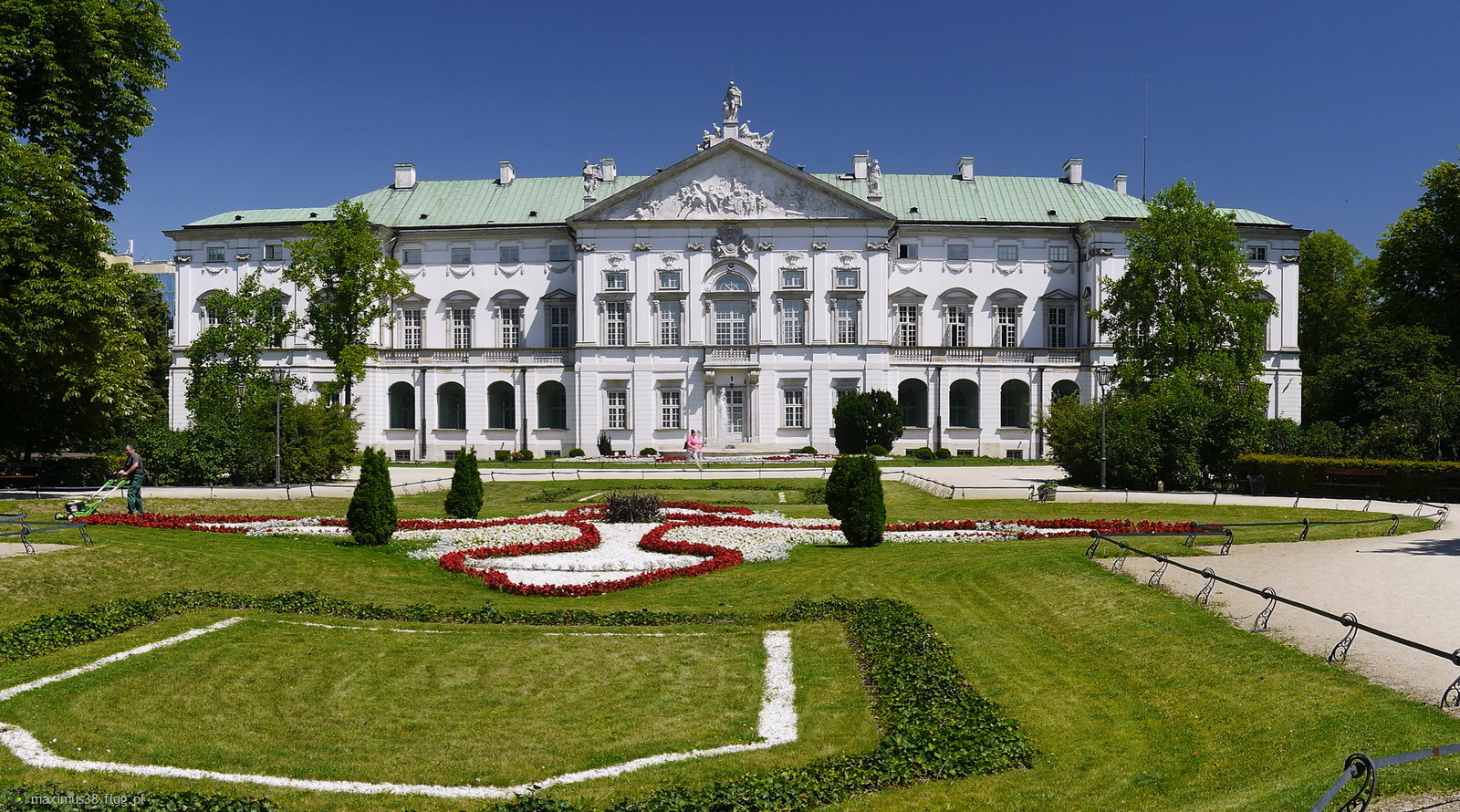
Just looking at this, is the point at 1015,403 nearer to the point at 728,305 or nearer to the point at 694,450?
A: the point at 728,305

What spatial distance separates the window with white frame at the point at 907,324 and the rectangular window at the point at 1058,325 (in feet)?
27.7

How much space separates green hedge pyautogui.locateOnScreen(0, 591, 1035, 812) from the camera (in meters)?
6.83

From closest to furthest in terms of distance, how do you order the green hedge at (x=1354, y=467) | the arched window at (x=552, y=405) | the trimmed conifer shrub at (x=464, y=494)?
the trimmed conifer shrub at (x=464, y=494) → the green hedge at (x=1354, y=467) → the arched window at (x=552, y=405)

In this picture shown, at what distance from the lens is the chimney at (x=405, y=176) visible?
6444cm

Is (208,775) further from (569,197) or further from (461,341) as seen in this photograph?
(569,197)

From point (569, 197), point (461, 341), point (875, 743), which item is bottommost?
point (875, 743)

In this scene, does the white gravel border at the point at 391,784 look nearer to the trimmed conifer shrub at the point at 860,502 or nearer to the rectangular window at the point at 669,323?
the trimmed conifer shrub at the point at 860,502

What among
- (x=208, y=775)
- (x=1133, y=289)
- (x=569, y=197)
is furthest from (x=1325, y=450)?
(x=569, y=197)

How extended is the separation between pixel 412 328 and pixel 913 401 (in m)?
32.9

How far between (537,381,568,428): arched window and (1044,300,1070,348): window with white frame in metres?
31.3

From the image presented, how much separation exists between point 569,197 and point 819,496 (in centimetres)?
3984

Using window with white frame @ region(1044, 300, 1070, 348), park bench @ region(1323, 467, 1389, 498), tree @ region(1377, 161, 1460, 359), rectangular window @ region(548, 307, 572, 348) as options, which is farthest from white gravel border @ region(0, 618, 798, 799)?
window with white frame @ region(1044, 300, 1070, 348)

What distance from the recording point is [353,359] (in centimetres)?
4747

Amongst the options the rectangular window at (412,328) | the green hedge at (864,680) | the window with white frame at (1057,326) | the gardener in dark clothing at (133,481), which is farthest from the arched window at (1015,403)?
the gardener in dark clothing at (133,481)
